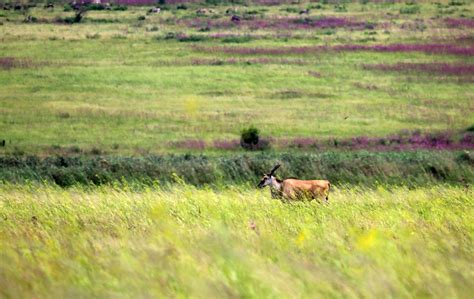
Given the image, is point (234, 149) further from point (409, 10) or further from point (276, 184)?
point (409, 10)

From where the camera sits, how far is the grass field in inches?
1382

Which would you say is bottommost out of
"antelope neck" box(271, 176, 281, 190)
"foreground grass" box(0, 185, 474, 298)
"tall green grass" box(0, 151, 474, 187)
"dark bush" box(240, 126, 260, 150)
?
"dark bush" box(240, 126, 260, 150)

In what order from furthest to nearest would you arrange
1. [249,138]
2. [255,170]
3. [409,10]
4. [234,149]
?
1. [409,10]
2. [249,138]
3. [234,149]
4. [255,170]

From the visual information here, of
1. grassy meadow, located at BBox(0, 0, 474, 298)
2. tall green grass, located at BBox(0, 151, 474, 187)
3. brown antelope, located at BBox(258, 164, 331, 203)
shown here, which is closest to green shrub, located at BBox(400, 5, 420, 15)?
grassy meadow, located at BBox(0, 0, 474, 298)

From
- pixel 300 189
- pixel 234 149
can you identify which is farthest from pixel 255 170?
pixel 300 189

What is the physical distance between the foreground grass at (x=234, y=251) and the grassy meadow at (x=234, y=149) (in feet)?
0.08

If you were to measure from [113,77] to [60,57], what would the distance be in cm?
669

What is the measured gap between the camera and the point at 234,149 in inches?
1246

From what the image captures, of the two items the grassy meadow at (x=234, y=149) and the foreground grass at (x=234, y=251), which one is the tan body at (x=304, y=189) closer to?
the grassy meadow at (x=234, y=149)

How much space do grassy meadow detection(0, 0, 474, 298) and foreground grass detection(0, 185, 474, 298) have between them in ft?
0.08

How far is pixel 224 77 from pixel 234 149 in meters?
13.6

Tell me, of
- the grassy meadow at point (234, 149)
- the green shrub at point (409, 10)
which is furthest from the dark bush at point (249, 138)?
the green shrub at point (409, 10)

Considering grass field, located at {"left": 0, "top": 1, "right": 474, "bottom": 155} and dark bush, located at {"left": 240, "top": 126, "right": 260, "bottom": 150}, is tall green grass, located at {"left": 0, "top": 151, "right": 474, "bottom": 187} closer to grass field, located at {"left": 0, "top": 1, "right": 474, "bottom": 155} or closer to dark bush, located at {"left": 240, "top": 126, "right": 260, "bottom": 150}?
dark bush, located at {"left": 240, "top": 126, "right": 260, "bottom": 150}

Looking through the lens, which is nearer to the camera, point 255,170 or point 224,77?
point 255,170
